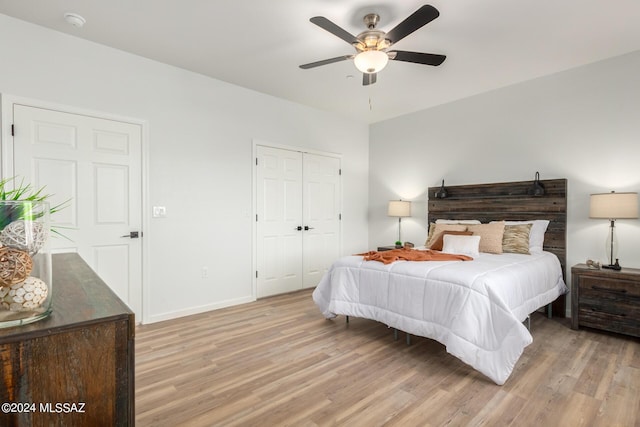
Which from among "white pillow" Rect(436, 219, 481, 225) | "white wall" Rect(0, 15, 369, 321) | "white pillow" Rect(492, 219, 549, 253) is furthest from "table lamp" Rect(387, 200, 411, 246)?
"white wall" Rect(0, 15, 369, 321)

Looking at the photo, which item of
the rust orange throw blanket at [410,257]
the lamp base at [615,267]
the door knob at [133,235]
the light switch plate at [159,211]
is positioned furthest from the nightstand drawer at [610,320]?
the door knob at [133,235]

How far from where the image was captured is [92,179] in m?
3.05

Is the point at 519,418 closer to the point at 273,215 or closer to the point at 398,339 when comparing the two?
the point at 398,339

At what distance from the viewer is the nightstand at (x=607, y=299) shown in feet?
9.50

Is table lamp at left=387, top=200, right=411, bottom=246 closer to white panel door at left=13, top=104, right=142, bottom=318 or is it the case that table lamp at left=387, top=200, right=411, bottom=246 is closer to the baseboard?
the baseboard

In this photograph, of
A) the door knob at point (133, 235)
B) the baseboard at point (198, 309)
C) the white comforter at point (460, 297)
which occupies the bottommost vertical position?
the baseboard at point (198, 309)

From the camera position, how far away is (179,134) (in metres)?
3.59

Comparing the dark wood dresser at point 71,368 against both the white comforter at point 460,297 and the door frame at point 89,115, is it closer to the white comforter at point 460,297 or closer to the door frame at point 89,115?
the white comforter at point 460,297

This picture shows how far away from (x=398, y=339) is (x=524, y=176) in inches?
100

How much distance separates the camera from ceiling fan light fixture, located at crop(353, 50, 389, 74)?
2.46 m

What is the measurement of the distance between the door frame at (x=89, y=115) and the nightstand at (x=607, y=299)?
168 inches

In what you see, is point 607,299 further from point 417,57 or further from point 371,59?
point 371,59

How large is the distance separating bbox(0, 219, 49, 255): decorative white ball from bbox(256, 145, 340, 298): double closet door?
3391 mm

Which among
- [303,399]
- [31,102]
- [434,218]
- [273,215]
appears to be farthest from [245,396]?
[434,218]
